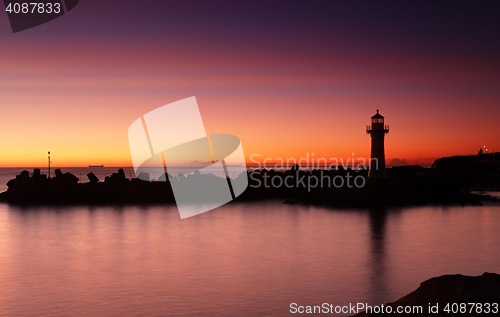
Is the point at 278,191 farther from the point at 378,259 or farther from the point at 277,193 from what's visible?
the point at 378,259

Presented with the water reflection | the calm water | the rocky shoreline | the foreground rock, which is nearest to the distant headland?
the rocky shoreline

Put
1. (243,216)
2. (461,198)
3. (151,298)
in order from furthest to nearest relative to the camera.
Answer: (461,198), (243,216), (151,298)

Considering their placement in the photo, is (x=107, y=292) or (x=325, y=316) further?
(x=107, y=292)

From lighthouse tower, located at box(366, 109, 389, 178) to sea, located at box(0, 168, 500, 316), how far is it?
12.0m

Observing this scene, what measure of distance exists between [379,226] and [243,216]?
26.4ft

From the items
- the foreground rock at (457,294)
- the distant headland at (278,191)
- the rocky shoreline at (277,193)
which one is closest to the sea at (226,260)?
the foreground rock at (457,294)

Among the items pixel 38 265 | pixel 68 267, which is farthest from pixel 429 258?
pixel 38 265

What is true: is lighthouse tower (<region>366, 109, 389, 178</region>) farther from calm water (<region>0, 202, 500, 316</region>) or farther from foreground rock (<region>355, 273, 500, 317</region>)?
foreground rock (<region>355, 273, 500, 317</region>)

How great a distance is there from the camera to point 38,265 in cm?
1278

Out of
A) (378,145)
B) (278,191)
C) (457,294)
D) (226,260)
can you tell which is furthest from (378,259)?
(278,191)

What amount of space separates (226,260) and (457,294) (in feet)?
28.9

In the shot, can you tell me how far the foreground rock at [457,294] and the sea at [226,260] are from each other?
3.16 m

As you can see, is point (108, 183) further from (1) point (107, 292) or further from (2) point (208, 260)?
(1) point (107, 292)

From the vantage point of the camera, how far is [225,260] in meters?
13.3
